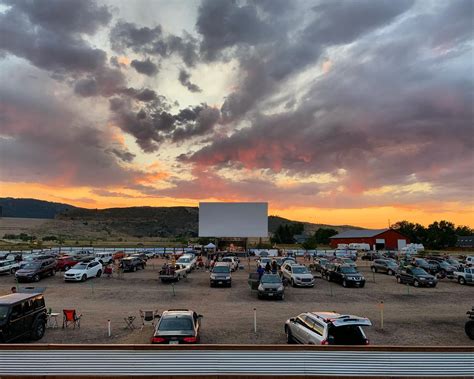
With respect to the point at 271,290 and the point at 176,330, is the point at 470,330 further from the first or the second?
the point at 176,330

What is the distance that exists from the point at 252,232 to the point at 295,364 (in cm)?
5793

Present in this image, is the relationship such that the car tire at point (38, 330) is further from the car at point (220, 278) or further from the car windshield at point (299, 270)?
the car windshield at point (299, 270)

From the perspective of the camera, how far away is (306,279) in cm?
2997

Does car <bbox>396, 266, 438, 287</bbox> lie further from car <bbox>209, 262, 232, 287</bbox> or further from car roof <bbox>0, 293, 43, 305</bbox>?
car roof <bbox>0, 293, 43, 305</bbox>

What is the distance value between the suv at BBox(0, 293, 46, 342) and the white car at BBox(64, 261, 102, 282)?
17363 millimetres

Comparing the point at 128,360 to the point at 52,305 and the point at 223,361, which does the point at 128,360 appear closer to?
the point at 223,361

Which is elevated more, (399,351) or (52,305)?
(399,351)

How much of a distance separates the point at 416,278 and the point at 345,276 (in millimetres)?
6010

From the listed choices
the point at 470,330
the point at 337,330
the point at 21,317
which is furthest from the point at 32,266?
the point at 470,330

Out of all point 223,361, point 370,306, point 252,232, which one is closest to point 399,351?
point 223,361

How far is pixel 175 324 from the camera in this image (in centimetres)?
1267

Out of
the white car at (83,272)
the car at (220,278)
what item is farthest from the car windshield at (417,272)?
the white car at (83,272)

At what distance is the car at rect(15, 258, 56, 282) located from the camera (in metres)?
32.1

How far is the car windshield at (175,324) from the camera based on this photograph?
41.2 feet
